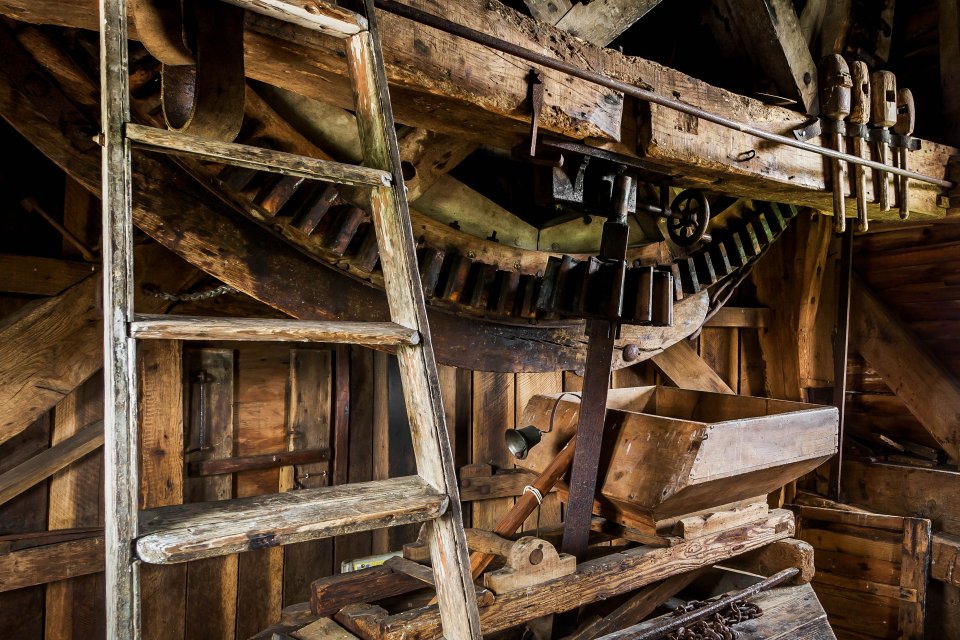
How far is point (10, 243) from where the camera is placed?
7.07 feet

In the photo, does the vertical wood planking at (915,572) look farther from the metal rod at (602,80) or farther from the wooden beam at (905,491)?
the metal rod at (602,80)

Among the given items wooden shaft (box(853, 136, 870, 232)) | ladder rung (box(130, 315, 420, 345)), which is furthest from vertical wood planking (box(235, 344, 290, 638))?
wooden shaft (box(853, 136, 870, 232))

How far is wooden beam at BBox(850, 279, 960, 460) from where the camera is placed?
3.60m

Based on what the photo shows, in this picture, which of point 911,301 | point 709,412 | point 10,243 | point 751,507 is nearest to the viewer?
point 10,243

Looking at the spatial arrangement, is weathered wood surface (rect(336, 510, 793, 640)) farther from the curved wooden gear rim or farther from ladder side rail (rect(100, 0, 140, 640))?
the curved wooden gear rim

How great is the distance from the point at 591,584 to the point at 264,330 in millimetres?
1440

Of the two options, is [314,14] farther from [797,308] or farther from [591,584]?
[797,308]

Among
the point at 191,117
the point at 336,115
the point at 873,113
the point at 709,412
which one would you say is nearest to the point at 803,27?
the point at 873,113

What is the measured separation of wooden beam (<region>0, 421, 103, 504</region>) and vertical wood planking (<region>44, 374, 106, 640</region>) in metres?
0.05

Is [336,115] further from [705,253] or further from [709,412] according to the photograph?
[709,412]

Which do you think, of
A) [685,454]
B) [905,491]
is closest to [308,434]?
[685,454]

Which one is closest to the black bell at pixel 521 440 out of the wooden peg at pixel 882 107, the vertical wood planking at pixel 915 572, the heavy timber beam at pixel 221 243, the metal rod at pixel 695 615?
the heavy timber beam at pixel 221 243

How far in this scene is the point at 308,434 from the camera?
9.08 feet

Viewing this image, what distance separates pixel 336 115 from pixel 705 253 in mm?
1774
